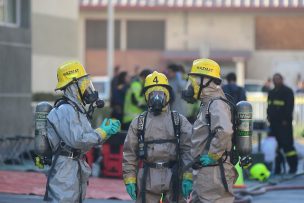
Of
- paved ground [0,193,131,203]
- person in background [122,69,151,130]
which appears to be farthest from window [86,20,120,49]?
paved ground [0,193,131,203]

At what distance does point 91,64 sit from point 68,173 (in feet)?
116

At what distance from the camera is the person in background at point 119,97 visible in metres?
17.8

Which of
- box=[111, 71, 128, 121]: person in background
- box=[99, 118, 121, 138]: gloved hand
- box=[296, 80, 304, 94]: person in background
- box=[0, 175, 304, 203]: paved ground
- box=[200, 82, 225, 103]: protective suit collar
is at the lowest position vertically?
box=[0, 175, 304, 203]: paved ground

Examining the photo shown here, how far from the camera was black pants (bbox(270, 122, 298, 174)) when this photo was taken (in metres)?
17.5

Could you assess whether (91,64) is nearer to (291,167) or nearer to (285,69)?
(285,69)

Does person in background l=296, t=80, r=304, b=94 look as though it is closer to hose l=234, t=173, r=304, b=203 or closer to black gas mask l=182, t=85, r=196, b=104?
hose l=234, t=173, r=304, b=203

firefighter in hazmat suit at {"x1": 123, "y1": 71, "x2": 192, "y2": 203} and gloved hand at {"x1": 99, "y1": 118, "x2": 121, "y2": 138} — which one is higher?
gloved hand at {"x1": 99, "y1": 118, "x2": 121, "y2": 138}

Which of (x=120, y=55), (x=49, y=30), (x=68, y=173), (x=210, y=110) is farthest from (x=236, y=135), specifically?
(x=120, y=55)

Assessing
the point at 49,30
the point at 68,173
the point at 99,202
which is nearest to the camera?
the point at 68,173

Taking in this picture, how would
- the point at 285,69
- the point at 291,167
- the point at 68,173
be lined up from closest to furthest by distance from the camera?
the point at 68,173, the point at 291,167, the point at 285,69

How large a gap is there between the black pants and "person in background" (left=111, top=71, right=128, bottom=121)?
109 inches

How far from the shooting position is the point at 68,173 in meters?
8.62

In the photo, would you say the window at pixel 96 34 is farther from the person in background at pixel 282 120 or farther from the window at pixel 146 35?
the person in background at pixel 282 120

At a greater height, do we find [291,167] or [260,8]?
[260,8]
